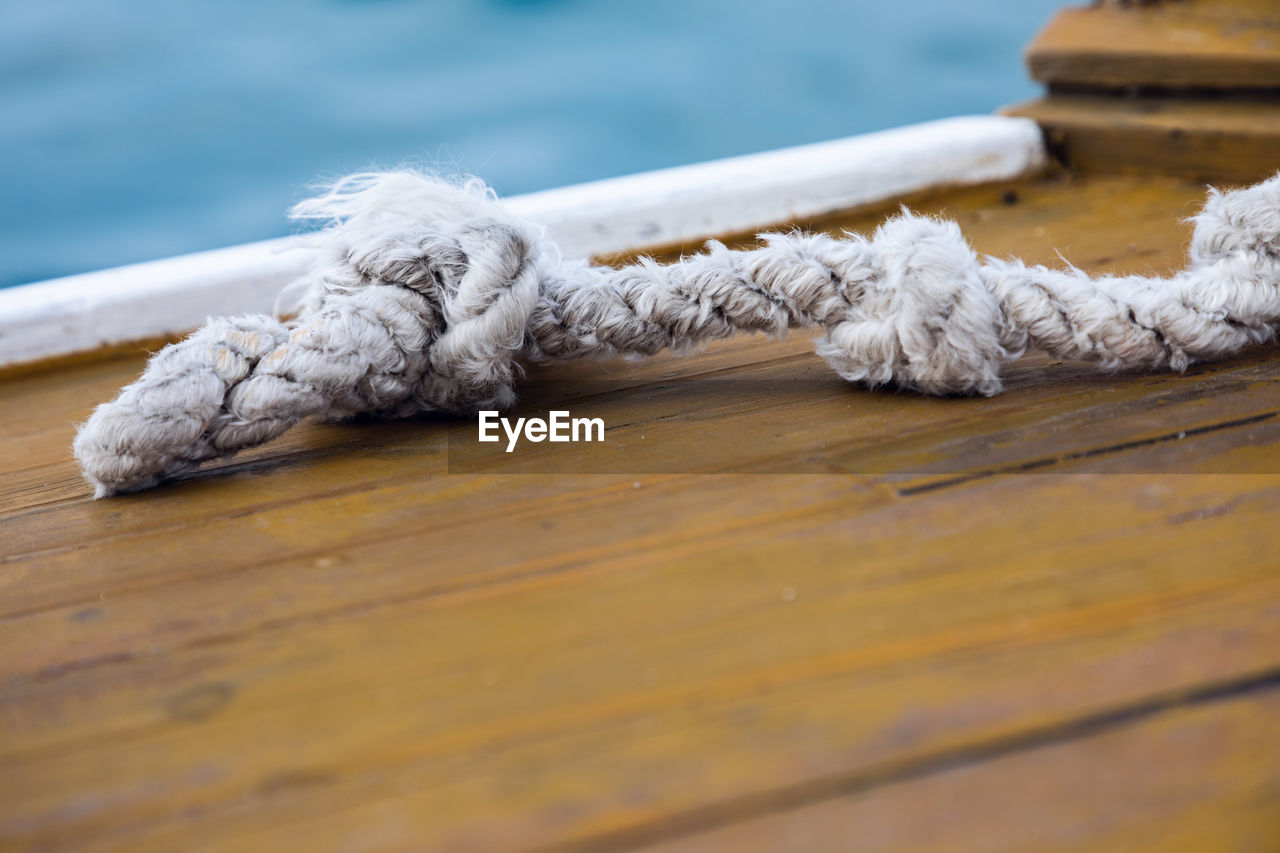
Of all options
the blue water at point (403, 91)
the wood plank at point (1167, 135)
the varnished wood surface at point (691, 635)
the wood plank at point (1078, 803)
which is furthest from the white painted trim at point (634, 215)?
the blue water at point (403, 91)

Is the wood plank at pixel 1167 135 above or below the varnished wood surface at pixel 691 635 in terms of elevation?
above

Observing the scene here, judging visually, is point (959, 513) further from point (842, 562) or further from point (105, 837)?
point (105, 837)

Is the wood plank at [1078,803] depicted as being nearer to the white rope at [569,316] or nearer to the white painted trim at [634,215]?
the white rope at [569,316]

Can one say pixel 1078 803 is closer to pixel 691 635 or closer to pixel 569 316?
pixel 691 635

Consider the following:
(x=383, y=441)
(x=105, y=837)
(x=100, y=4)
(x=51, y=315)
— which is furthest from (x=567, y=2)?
(x=105, y=837)

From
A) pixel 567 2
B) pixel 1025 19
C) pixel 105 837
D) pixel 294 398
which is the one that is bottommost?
pixel 105 837
